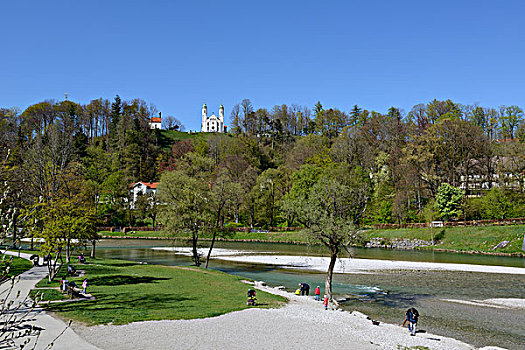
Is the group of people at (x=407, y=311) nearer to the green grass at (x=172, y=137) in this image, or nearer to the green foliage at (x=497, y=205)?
the green foliage at (x=497, y=205)

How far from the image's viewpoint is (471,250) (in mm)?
65375

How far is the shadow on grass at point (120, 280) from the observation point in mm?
30822

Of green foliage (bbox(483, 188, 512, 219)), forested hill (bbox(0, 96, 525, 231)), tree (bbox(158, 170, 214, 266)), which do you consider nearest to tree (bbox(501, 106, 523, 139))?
forested hill (bbox(0, 96, 525, 231))

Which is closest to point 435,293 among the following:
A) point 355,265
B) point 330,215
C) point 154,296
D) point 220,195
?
point 330,215

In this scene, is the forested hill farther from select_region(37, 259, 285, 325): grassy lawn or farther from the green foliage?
select_region(37, 259, 285, 325): grassy lawn

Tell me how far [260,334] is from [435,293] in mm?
20530

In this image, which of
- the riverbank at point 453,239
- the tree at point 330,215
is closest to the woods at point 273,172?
the tree at point 330,215

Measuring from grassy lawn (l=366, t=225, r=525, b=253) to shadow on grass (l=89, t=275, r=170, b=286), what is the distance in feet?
147

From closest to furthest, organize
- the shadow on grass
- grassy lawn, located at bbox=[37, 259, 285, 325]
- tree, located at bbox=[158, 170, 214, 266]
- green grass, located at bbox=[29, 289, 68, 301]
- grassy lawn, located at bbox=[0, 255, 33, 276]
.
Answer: grassy lawn, located at bbox=[37, 259, 285, 325] → green grass, located at bbox=[29, 289, 68, 301] → the shadow on grass → grassy lawn, located at bbox=[0, 255, 33, 276] → tree, located at bbox=[158, 170, 214, 266]

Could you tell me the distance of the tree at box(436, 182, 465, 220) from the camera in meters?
77.0

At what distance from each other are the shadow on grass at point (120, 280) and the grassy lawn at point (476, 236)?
147 ft

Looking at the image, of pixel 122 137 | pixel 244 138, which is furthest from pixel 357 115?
pixel 122 137

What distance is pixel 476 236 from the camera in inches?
2685

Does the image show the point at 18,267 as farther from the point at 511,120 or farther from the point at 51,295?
the point at 511,120
